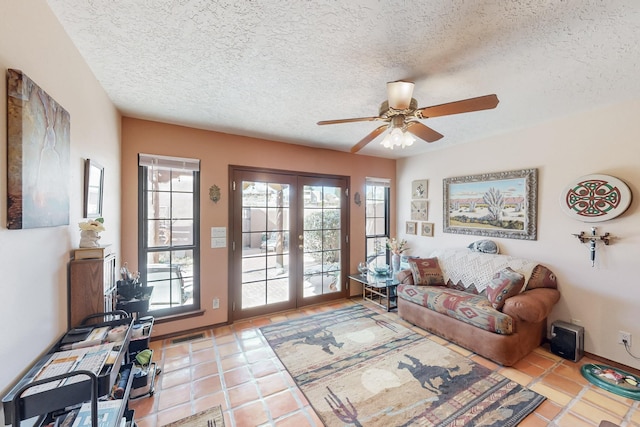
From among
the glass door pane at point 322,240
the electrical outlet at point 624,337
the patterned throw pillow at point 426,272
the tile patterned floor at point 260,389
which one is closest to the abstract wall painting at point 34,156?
the tile patterned floor at point 260,389

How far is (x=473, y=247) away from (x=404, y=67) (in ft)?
8.90

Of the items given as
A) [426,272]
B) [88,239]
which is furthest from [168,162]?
[426,272]

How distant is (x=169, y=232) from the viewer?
9.71 feet

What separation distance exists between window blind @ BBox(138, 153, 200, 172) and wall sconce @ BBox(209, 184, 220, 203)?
0.87 ft

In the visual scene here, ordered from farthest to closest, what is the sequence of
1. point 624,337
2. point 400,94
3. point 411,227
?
point 411,227, point 624,337, point 400,94

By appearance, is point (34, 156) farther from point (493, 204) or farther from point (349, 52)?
point (493, 204)

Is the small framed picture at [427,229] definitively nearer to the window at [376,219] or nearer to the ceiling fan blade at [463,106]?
the window at [376,219]

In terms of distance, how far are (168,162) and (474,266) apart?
3.83 m

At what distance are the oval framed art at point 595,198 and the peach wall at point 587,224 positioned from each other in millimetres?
81

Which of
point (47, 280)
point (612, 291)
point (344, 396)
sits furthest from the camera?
point (612, 291)

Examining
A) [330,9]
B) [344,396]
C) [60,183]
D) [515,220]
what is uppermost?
[330,9]

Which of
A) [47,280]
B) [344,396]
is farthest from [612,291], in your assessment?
[47,280]

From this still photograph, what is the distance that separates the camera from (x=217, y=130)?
3.14 m

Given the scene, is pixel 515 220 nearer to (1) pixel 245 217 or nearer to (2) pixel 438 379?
(2) pixel 438 379
